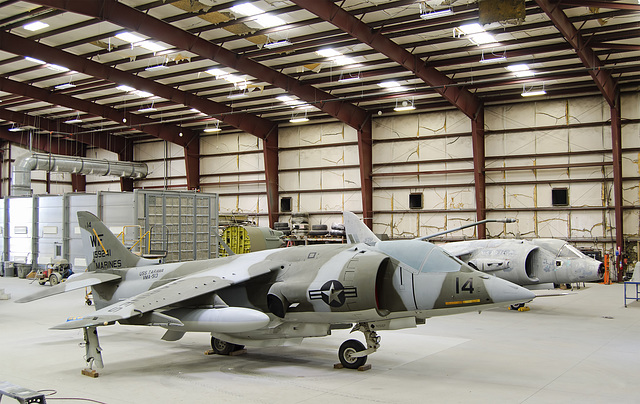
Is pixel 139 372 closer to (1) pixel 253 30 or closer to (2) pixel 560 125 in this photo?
(1) pixel 253 30

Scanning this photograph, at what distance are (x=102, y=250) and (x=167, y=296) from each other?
3499 mm

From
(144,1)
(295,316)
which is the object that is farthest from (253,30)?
(295,316)

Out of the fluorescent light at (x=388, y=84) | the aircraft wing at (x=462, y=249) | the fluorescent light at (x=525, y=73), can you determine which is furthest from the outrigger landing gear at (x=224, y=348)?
the fluorescent light at (x=525, y=73)

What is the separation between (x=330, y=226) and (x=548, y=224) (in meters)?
11.6

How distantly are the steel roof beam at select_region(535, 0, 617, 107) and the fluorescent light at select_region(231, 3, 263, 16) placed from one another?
844cm

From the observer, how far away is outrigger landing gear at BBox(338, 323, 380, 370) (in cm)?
917

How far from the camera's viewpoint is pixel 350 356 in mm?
9266

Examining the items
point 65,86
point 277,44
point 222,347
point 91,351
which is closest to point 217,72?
point 277,44

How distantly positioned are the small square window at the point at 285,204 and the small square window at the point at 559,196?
1460 centimetres

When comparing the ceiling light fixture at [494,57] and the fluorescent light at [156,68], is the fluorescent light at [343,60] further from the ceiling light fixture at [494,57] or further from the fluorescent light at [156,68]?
the fluorescent light at [156,68]

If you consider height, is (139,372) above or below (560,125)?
below

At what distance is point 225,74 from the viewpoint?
24062 mm

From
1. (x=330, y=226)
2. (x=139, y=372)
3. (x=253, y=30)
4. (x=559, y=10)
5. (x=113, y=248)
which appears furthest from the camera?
(x=330, y=226)

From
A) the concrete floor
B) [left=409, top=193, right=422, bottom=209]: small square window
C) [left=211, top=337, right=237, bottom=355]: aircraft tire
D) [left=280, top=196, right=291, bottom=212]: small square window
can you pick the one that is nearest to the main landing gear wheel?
[left=211, top=337, right=237, bottom=355]: aircraft tire
